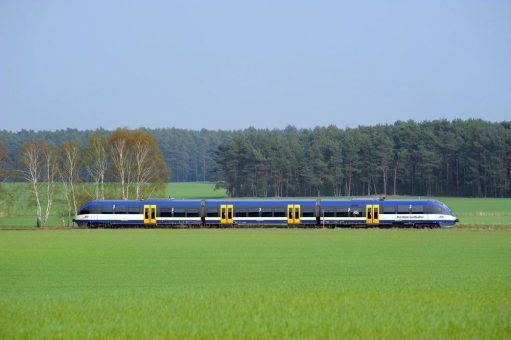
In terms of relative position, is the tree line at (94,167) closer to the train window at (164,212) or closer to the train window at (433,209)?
the train window at (164,212)

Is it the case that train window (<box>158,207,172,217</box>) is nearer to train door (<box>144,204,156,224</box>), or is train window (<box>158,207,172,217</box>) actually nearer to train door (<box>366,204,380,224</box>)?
train door (<box>144,204,156,224</box>)

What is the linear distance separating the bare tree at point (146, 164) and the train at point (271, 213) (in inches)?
867

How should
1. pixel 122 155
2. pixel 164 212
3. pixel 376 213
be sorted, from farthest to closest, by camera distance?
pixel 122 155
pixel 164 212
pixel 376 213

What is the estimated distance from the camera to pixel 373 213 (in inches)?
2840

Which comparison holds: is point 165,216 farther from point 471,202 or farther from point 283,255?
point 471,202

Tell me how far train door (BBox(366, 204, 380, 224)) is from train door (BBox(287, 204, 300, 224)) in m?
5.79

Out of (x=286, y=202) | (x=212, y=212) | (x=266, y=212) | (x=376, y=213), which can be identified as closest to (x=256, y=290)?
(x=376, y=213)

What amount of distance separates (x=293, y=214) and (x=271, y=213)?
74.8 inches

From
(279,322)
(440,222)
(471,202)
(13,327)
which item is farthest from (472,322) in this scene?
(471,202)

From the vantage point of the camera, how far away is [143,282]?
30641mm

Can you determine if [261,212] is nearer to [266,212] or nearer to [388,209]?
[266,212]

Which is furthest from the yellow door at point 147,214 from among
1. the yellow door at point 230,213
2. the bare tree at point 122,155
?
the bare tree at point 122,155

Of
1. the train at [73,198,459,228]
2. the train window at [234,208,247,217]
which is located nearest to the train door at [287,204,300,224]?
the train at [73,198,459,228]

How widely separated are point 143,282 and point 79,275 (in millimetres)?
3896
